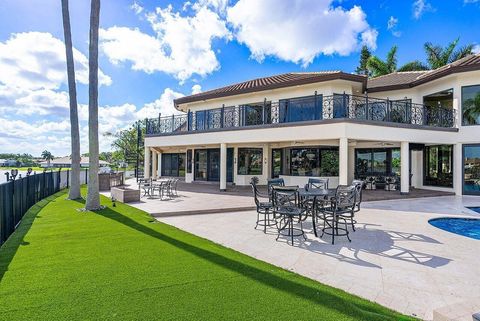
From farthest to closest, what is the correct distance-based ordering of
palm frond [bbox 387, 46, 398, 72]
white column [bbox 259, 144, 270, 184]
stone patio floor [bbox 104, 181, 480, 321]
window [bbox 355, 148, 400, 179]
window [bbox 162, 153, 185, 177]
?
palm frond [bbox 387, 46, 398, 72]
window [bbox 162, 153, 185, 177]
white column [bbox 259, 144, 270, 184]
window [bbox 355, 148, 400, 179]
stone patio floor [bbox 104, 181, 480, 321]

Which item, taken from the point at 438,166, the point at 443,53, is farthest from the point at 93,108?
the point at 443,53

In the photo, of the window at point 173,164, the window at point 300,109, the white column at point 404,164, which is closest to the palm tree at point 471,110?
the white column at point 404,164

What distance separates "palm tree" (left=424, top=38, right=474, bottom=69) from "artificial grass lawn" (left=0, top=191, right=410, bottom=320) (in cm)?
3030

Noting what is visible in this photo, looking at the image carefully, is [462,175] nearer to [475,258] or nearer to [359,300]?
[475,258]

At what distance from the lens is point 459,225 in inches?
344

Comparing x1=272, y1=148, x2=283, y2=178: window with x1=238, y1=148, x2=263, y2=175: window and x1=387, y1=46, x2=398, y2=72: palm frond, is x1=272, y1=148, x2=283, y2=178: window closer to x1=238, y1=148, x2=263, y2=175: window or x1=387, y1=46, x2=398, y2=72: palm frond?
x1=238, y1=148, x2=263, y2=175: window

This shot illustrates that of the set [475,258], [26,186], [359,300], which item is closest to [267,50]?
[26,186]

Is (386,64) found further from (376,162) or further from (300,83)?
(300,83)

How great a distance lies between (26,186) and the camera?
1017cm

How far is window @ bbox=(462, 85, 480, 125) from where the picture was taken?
14508 mm

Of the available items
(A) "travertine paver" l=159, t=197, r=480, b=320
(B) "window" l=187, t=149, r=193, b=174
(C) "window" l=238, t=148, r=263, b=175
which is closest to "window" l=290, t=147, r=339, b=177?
(C) "window" l=238, t=148, r=263, b=175

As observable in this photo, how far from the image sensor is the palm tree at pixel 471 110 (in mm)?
14563

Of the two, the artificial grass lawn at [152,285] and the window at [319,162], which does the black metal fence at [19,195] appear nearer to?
the artificial grass lawn at [152,285]

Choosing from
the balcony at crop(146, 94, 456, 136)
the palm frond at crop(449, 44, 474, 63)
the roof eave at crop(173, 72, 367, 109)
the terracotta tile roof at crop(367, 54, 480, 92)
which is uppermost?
the palm frond at crop(449, 44, 474, 63)
